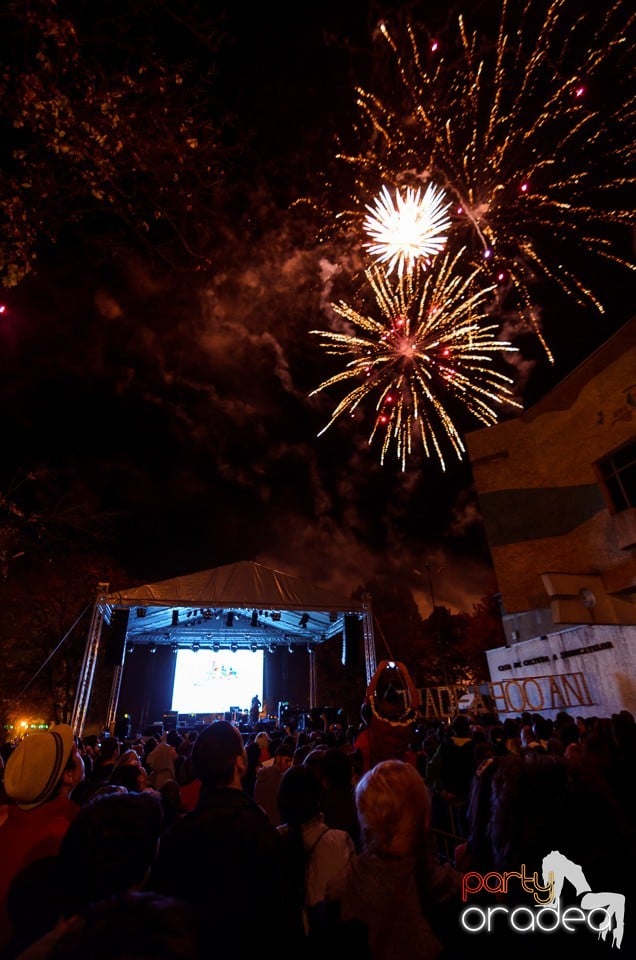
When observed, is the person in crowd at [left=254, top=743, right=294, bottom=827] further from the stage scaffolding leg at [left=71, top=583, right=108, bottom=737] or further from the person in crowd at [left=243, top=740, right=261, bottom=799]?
the stage scaffolding leg at [left=71, top=583, right=108, bottom=737]

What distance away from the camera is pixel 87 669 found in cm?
1230

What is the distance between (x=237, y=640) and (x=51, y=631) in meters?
Result: 8.77

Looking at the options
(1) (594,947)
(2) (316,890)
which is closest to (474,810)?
(1) (594,947)

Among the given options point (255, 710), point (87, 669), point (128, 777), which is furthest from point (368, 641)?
point (128, 777)

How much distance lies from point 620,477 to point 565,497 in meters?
1.15

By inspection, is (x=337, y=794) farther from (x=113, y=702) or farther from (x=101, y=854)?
(x=113, y=702)

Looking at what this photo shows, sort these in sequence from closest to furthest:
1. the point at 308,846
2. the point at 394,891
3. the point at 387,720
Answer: the point at 394,891 < the point at 308,846 < the point at 387,720

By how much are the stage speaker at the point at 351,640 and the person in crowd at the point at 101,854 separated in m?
13.6

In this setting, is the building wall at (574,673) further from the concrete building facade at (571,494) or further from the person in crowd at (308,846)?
the person in crowd at (308,846)

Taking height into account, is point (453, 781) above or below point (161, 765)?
below

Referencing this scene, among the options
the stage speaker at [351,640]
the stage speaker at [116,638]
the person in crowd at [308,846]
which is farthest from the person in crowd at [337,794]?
the stage speaker at [351,640]

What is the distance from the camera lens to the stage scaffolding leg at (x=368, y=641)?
14.1 m

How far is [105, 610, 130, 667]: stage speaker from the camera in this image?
13.1 metres

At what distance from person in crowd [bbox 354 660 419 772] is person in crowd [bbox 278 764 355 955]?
197 cm
